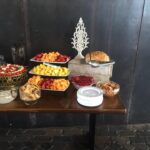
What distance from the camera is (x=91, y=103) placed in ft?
4.25

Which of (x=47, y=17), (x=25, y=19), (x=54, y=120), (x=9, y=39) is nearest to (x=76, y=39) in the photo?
(x=47, y=17)

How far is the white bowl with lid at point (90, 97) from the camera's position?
1.29 meters

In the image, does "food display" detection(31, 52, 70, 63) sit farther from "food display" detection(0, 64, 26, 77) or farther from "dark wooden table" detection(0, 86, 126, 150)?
"dark wooden table" detection(0, 86, 126, 150)

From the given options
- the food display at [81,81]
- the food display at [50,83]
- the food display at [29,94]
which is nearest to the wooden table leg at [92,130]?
the food display at [81,81]

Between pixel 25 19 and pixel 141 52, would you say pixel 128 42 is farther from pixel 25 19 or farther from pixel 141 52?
pixel 25 19

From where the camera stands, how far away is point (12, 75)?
56.3 inches

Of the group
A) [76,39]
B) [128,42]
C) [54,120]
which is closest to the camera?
[76,39]

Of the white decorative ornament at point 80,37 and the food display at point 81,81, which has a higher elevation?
the white decorative ornament at point 80,37

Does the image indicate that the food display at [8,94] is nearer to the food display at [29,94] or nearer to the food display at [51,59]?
the food display at [29,94]

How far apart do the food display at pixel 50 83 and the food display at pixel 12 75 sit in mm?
88

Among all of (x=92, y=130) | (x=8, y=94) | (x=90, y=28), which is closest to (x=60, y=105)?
(x=8, y=94)

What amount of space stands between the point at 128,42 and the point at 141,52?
0.16 meters

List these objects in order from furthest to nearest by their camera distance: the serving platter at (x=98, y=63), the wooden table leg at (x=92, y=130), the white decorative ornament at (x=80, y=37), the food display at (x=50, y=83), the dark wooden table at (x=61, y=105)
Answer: the wooden table leg at (x=92, y=130), the white decorative ornament at (x=80, y=37), the serving platter at (x=98, y=63), the food display at (x=50, y=83), the dark wooden table at (x=61, y=105)

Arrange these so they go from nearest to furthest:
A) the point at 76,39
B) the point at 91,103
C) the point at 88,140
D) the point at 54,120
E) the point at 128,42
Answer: the point at 91,103 < the point at 76,39 < the point at 128,42 < the point at 88,140 < the point at 54,120
